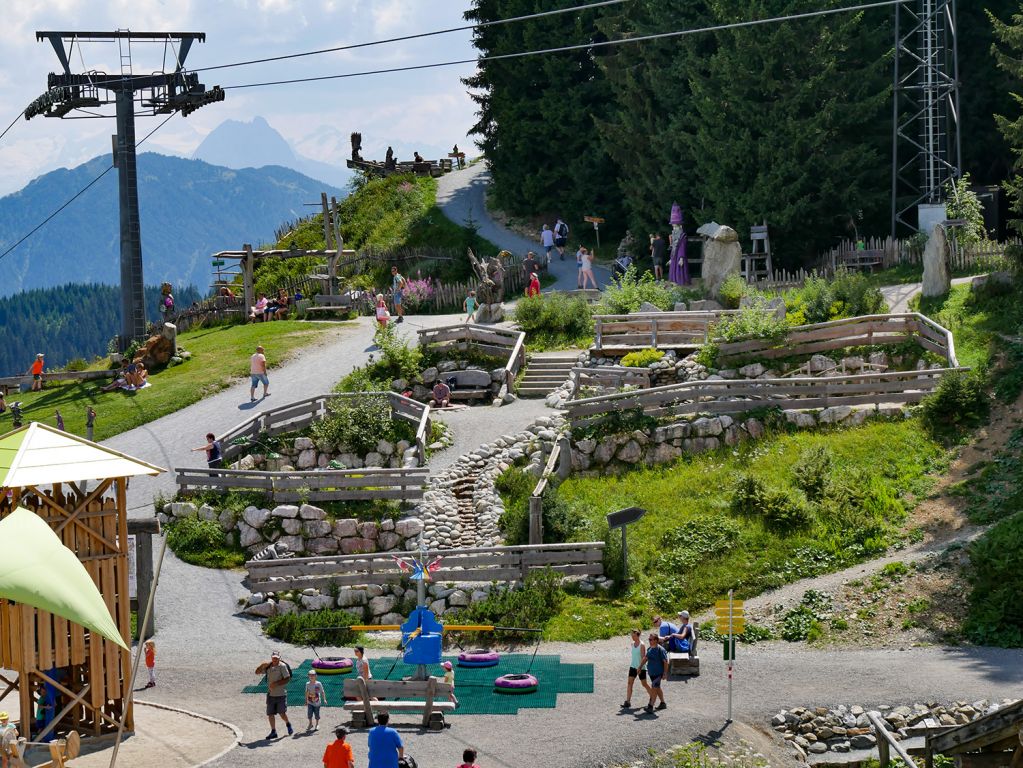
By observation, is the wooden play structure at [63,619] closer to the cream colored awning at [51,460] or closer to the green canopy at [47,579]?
the cream colored awning at [51,460]

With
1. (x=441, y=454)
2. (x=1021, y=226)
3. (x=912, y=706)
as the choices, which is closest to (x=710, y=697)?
(x=912, y=706)

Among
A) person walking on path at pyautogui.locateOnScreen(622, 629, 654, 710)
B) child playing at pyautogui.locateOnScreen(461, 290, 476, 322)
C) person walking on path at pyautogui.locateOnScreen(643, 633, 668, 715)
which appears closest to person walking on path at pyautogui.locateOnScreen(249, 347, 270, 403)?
child playing at pyautogui.locateOnScreen(461, 290, 476, 322)

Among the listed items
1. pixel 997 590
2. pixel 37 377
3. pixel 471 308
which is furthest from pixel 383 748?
pixel 37 377

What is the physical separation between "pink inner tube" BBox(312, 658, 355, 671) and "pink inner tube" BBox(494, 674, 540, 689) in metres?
2.95

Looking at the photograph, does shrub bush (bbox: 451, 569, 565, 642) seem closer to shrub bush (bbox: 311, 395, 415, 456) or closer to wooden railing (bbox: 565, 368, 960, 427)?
wooden railing (bbox: 565, 368, 960, 427)

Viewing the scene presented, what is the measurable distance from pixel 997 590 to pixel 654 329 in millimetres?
15078

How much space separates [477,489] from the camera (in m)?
33.4

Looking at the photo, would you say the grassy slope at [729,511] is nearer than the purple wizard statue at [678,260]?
Yes

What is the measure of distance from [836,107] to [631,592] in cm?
2446

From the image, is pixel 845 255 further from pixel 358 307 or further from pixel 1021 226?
pixel 358 307

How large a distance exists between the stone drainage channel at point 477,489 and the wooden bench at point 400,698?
802 centimetres

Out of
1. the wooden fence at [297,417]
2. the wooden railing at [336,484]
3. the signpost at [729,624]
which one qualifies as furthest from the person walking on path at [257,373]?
the signpost at [729,624]

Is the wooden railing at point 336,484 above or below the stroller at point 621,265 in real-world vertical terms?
below

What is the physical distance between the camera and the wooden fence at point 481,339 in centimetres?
4094
